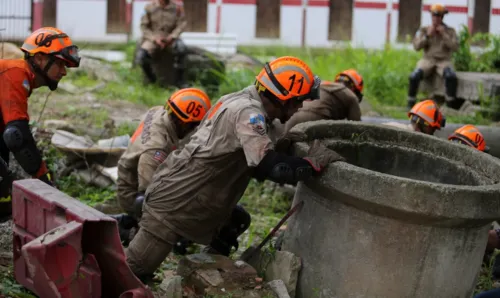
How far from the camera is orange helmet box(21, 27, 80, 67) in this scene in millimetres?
6125

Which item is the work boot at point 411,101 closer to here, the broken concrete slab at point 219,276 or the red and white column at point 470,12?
the red and white column at point 470,12

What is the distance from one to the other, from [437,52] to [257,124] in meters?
9.08

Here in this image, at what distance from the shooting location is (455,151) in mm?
6117

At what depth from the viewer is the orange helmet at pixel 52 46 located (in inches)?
241

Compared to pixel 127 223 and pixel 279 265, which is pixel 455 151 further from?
pixel 127 223

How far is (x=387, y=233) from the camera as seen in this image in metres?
5.13

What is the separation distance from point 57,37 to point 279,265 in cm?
236

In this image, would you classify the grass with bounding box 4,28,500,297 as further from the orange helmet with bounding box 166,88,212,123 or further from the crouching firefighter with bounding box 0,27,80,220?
the crouching firefighter with bounding box 0,27,80,220

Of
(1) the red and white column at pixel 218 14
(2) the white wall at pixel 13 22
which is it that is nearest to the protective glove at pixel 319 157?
(2) the white wall at pixel 13 22

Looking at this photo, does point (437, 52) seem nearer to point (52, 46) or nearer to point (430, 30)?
point (430, 30)

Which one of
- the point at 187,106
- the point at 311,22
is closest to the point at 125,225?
the point at 187,106

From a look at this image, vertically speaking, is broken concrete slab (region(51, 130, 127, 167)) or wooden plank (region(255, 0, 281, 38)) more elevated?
wooden plank (region(255, 0, 281, 38))

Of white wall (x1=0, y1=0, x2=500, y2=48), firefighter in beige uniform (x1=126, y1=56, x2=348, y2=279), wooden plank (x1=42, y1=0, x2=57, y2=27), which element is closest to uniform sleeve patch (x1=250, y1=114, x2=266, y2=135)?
firefighter in beige uniform (x1=126, y1=56, x2=348, y2=279)

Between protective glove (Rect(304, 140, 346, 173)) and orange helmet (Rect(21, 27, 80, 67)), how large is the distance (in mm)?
2023
